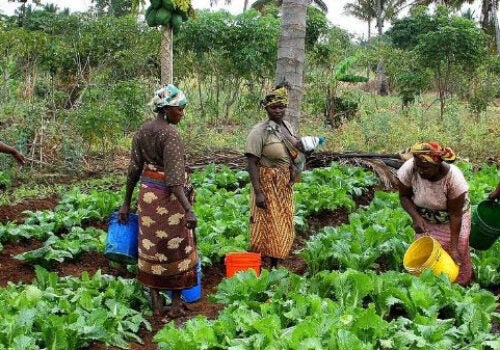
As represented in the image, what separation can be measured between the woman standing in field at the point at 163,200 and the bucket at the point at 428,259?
5.36 feet

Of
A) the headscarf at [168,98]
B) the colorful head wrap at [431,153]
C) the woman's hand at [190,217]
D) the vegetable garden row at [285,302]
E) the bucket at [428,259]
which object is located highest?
the headscarf at [168,98]

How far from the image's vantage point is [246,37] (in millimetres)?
15992

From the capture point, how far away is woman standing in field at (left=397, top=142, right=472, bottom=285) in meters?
4.87

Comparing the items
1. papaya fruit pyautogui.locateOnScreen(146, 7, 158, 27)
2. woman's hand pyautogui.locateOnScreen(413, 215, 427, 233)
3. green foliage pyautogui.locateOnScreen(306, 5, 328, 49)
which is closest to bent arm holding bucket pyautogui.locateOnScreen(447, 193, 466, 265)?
woman's hand pyautogui.locateOnScreen(413, 215, 427, 233)

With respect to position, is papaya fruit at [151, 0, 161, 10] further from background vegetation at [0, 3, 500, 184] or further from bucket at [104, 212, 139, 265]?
bucket at [104, 212, 139, 265]

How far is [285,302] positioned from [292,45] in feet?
17.4

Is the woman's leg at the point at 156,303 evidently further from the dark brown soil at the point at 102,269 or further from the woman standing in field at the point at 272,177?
the woman standing in field at the point at 272,177

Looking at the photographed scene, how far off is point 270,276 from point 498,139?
8669 millimetres

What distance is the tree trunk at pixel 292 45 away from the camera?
8.99 metres

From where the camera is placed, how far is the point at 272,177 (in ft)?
19.2

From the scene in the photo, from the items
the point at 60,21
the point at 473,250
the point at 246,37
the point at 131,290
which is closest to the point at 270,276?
the point at 131,290

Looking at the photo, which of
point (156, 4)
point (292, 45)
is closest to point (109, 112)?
point (156, 4)

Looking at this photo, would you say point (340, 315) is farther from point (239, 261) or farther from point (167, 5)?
point (167, 5)

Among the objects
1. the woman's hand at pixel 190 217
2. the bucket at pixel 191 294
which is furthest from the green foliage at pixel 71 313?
the woman's hand at pixel 190 217
